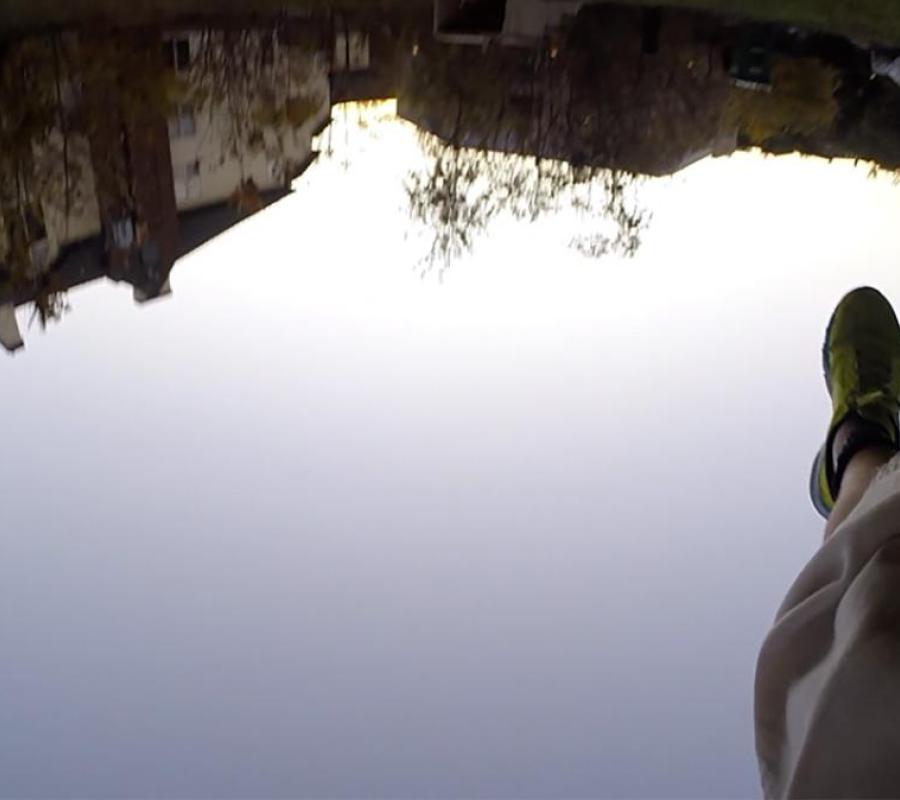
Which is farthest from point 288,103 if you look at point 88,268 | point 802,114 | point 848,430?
point 848,430

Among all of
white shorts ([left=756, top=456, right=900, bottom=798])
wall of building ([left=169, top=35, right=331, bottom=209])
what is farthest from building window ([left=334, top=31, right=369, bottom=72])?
white shorts ([left=756, top=456, right=900, bottom=798])

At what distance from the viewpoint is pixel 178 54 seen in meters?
4.08

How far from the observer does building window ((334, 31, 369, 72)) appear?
432cm

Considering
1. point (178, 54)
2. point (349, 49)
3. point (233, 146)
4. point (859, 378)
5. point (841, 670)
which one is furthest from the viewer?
point (233, 146)

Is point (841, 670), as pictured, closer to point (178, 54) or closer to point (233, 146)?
point (178, 54)

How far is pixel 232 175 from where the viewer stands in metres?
4.60

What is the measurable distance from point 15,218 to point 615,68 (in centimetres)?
274

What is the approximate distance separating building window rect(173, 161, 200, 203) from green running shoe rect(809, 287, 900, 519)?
129 inches

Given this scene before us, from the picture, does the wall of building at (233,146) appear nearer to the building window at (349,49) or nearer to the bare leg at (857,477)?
the building window at (349,49)

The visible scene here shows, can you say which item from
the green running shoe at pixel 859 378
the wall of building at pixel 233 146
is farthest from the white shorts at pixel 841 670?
the wall of building at pixel 233 146

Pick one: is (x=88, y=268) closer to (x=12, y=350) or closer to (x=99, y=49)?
(x=12, y=350)

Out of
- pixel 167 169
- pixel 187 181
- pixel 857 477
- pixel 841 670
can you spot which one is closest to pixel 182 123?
pixel 167 169

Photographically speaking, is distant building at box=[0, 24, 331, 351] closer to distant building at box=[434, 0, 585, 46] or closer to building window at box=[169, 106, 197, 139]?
building window at box=[169, 106, 197, 139]

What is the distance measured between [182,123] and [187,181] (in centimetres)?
39
